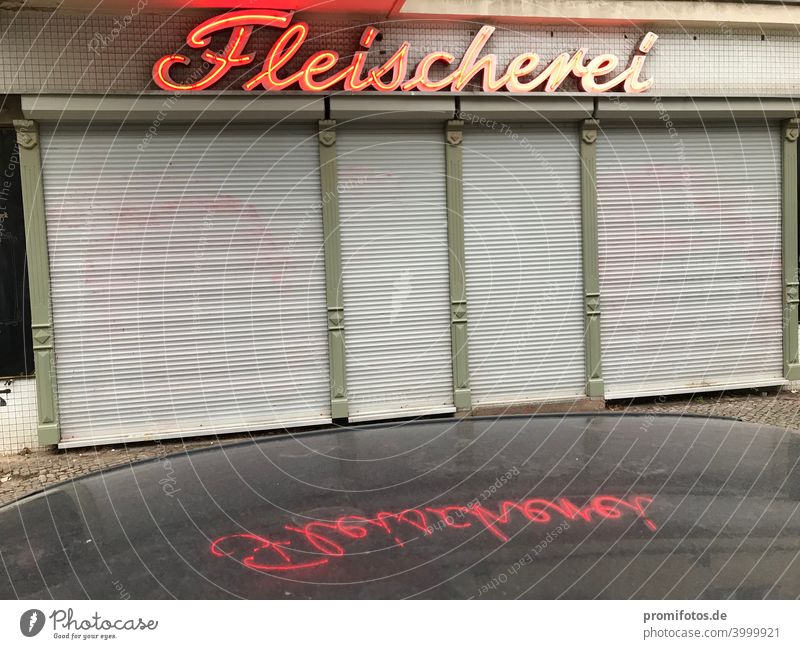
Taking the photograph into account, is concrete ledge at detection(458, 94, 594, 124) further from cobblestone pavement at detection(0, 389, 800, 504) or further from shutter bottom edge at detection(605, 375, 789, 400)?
cobblestone pavement at detection(0, 389, 800, 504)

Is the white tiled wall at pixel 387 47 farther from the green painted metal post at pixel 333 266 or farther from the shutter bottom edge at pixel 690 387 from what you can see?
the shutter bottom edge at pixel 690 387

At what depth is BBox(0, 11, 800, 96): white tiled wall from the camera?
977 cm

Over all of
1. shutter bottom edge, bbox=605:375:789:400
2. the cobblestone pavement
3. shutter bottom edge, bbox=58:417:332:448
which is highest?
shutter bottom edge, bbox=605:375:789:400

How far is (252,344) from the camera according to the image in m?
10.8

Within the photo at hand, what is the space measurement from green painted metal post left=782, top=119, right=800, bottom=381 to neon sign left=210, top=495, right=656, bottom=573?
9.25 metres

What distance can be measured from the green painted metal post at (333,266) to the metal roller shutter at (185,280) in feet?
0.50

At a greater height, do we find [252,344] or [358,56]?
[358,56]

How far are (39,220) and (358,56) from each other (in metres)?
5.36

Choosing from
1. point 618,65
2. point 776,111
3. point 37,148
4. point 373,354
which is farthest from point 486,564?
point 776,111

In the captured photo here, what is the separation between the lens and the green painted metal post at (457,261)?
1110 centimetres

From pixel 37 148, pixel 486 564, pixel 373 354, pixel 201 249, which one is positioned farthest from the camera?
pixel 373 354

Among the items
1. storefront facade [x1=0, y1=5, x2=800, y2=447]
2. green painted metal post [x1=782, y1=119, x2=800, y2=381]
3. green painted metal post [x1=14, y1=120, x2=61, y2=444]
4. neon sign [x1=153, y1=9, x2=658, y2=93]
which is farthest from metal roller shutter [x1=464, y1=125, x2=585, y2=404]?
green painted metal post [x1=14, y1=120, x2=61, y2=444]

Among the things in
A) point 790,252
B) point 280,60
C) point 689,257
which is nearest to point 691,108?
point 689,257

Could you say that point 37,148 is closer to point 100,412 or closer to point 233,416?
point 100,412
